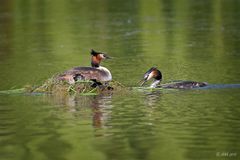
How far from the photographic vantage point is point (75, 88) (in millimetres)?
17656

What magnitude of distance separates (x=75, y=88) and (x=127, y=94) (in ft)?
3.62

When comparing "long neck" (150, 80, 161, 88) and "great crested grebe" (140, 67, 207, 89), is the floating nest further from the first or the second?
"great crested grebe" (140, 67, 207, 89)

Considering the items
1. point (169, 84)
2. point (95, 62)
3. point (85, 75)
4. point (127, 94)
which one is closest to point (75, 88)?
point (85, 75)

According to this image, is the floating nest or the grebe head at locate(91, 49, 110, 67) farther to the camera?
the grebe head at locate(91, 49, 110, 67)

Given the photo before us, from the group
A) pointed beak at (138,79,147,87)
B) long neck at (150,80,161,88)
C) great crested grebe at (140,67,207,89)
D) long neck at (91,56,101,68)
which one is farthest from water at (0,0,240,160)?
long neck at (91,56,101,68)

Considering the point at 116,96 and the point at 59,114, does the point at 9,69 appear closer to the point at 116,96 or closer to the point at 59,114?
the point at 116,96

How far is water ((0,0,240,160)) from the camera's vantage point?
12.2m

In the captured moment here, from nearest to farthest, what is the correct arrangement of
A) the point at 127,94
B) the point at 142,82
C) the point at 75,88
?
the point at 127,94 → the point at 75,88 → the point at 142,82

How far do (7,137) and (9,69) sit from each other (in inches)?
379

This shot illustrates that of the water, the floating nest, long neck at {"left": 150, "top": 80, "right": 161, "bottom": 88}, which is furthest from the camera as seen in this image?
long neck at {"left": 150, "top": 80, "right": 161, "bottom": 88}

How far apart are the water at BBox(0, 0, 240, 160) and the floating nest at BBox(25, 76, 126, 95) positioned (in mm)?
457

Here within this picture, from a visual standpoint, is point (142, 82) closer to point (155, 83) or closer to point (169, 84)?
point (155, 83)

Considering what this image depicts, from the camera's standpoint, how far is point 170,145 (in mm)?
12109

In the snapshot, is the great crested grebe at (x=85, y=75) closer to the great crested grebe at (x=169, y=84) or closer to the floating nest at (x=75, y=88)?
the floating nest at (x=75, y=88)
